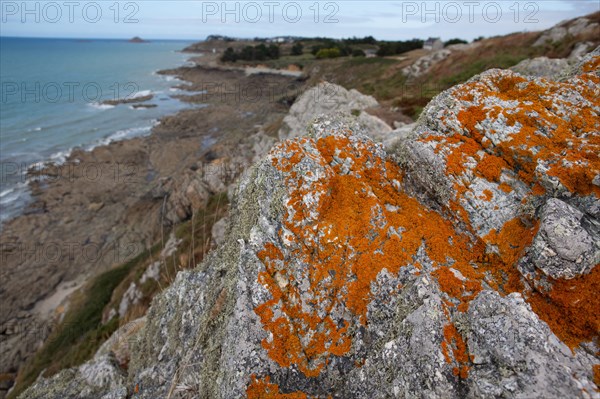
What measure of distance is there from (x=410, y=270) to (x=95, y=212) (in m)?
39.0

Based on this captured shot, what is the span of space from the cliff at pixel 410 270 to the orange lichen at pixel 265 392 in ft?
0.08

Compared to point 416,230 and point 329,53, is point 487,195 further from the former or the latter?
point 329,53

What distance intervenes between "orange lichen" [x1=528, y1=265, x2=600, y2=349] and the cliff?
0.02 m

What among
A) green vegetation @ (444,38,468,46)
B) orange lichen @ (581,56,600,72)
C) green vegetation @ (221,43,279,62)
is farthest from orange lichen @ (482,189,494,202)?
green vegetation @ (221,43,279,62)

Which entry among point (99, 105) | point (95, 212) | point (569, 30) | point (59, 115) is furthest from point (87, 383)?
point (99, 105)

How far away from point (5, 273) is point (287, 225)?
3249 centimetres

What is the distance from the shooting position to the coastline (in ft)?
83.5

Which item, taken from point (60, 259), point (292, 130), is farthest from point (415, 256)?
point (60, 259)

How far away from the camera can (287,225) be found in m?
7.85

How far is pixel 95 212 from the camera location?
1432 inches

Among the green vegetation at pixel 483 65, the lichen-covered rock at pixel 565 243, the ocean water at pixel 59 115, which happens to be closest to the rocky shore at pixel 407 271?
the lichen-covered rock at pixel 565 243

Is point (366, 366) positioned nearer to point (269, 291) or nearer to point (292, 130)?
point (269, 291)

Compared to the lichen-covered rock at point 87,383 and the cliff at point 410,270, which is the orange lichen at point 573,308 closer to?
the cliff at point 410,270

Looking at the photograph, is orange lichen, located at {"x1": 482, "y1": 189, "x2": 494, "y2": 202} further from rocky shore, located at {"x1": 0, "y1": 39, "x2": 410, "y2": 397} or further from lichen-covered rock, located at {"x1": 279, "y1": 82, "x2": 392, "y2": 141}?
lichen-covered rock, located at {"x1": 279, "y1": 82, "x2": 392, "y2": 141}
